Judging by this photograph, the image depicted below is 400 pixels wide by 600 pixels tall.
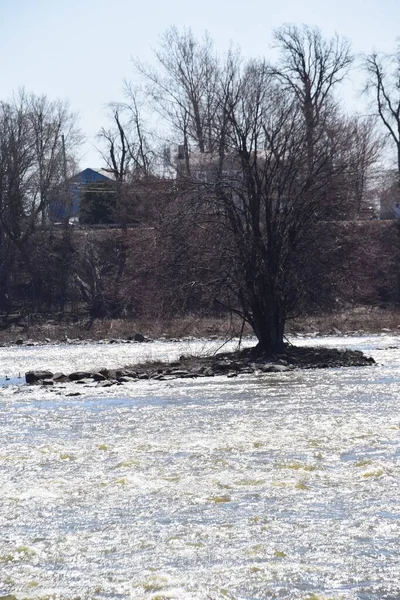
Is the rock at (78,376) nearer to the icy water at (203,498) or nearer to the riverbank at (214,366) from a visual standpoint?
the riverbank at (214,366)

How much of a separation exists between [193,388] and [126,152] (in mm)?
46835

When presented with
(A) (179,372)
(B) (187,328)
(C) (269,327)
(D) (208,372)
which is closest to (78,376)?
(A) (179,372)

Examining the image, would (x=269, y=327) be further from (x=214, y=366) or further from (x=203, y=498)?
(x=203, y=498)

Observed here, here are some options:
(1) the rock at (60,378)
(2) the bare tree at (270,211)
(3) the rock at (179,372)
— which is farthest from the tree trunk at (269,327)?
(1) the rock at (60,378)

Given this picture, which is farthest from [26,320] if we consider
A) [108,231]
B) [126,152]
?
[126,152]

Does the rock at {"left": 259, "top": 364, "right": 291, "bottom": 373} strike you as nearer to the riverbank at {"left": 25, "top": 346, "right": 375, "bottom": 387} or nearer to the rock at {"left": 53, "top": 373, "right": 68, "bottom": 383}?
the riverbank at {"left": 25, "top": 346, "right": 375, "bottom": 387}

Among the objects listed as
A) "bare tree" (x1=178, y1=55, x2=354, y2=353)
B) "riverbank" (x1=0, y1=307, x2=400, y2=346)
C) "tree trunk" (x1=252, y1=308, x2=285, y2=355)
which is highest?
"bare tree" (x1=178, y1=55, x2=354, y2=353)

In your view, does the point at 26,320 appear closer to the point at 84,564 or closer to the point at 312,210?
the point at 312,210

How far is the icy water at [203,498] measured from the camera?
8914 millimetres

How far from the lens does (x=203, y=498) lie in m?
11.8

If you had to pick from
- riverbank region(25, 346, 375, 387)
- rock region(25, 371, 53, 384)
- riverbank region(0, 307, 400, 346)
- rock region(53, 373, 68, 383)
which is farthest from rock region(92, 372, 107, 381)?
riverbank region(0, 307, 400, 346)

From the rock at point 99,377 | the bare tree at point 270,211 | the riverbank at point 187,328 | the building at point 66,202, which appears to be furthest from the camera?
the building at point 66,202

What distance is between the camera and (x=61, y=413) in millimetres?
20281

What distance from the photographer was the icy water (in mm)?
8914
